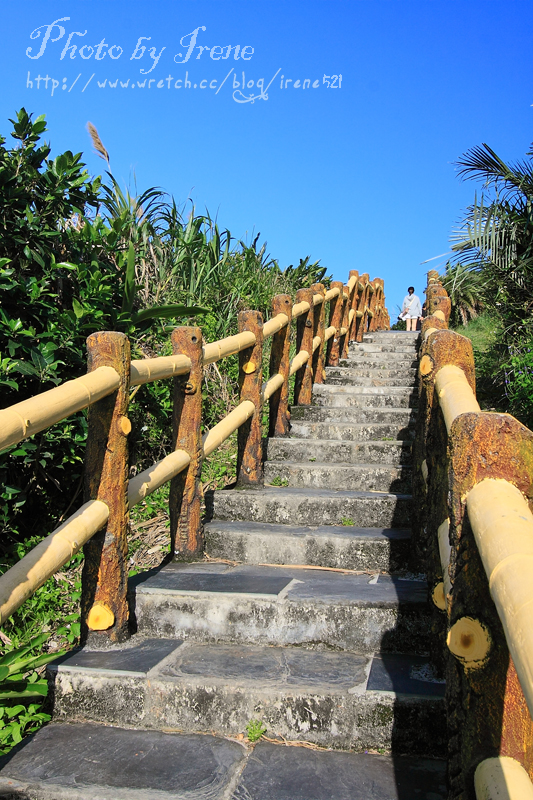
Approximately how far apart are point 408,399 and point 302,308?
1.17 meters

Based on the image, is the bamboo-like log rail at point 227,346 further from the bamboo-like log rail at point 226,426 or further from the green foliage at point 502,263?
the green foliage at point 502,263

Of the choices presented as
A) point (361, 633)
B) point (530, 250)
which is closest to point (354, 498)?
point (361, 633)

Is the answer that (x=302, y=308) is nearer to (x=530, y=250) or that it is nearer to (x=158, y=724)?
(x=158, y=724)

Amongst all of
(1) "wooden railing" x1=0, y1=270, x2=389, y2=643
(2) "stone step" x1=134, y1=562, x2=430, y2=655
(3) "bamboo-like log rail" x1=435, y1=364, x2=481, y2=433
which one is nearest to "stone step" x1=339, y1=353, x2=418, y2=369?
(1) "wooden railing" x1=0, y1=270, x2=389, y2=643

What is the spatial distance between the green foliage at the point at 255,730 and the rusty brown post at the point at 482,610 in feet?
3.04

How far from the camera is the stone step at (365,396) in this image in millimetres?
5914

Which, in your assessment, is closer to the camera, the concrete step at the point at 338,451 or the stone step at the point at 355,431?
the concrete step at the point at 338,451

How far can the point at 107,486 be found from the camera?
274cm

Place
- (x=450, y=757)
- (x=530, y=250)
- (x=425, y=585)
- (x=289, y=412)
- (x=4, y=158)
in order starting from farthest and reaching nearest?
(x=530, y=250), (x=289, y=412), (x=4, y=158), (x=425, y=585), (x=450, y=757)

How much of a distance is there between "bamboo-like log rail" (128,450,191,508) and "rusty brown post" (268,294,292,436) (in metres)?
1.81

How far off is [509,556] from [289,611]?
1810 millimetres

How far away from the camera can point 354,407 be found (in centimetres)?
573

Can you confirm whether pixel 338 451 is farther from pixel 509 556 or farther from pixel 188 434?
pixel 509 556

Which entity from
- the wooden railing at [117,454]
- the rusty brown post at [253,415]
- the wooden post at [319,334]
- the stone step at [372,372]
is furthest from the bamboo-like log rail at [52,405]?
the stone step at [372,372]
